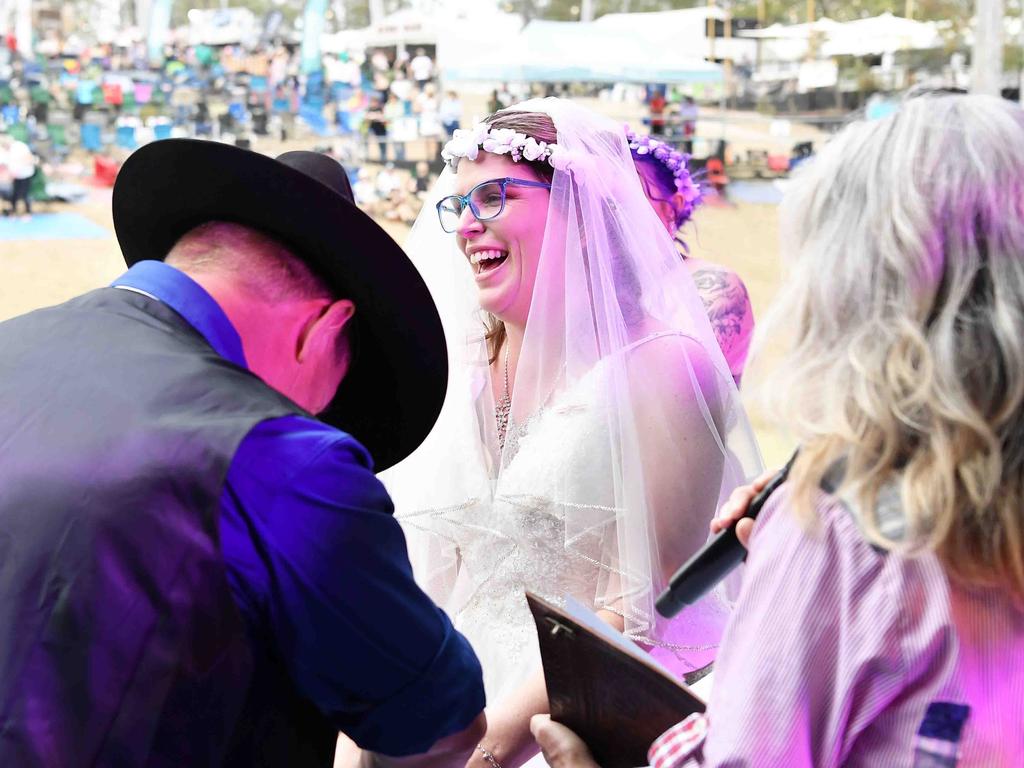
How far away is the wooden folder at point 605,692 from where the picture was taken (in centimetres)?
128

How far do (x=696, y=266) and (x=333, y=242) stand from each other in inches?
83.4

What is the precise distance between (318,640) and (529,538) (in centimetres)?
116

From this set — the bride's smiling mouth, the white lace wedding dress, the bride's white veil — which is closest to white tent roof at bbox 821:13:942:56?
the bride's white veil

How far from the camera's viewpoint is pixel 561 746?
1.44m

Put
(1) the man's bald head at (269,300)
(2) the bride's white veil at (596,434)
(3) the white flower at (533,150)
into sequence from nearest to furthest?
1. (1) the man's bald head at (269,300)
2. (2) the bride's white veil at (596,434)
3. (3) the white flower at (533,150)

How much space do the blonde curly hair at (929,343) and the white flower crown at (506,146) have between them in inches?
55.3

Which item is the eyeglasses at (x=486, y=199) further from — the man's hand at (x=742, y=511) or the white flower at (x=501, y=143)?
the man's hand at (x=742, y=511)

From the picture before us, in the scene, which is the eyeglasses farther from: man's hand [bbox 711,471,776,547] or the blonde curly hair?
the blonde curly hair

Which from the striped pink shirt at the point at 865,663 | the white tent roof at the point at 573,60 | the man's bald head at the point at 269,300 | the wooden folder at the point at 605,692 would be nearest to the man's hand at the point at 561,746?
the wooden folder at the point at 605,692

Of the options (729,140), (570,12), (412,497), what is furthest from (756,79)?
(412,497)

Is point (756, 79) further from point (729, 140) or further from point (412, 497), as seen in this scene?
point (412, 497)

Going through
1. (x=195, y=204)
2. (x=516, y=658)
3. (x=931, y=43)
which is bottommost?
(x=516, y=658)

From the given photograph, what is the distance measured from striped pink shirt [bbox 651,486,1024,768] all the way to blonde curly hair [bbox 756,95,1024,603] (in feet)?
0.10

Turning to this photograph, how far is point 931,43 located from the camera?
1055 inches
